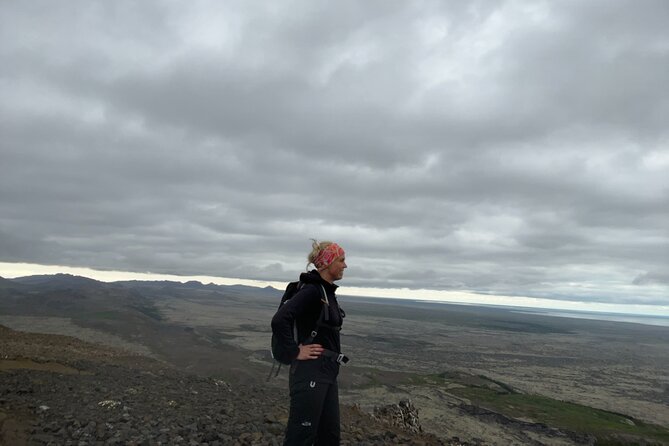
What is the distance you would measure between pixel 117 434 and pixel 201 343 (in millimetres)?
74228

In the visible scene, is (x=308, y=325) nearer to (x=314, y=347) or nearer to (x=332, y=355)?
(x=314, y=347)

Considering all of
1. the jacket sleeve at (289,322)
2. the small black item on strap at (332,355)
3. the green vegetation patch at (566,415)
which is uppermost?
the jacket sleeve at (289,322)

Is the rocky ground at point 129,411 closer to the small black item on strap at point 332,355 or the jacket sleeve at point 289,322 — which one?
the small black item on strap at point 332,355

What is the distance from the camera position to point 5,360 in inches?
742

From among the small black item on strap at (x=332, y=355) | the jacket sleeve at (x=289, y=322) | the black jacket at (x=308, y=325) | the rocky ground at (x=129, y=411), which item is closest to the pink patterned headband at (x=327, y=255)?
the black jacket at (x=308, y=325)

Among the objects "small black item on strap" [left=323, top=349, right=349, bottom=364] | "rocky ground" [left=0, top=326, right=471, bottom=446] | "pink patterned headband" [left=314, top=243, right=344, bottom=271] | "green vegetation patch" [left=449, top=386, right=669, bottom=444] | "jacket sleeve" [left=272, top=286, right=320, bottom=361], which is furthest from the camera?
"green vegetation patch" [left=449, top=386, right=669, bottom=444]

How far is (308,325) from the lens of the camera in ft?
18.4

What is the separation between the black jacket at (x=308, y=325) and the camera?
5.32 meters

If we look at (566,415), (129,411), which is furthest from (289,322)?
(566,415)

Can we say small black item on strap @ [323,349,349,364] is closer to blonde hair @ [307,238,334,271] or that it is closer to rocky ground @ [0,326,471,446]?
blonde hair @ [307,238,334,271]

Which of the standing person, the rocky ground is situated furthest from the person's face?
the rocky ground

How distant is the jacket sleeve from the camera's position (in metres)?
Result: 5.29

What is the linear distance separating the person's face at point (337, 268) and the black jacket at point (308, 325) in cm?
13

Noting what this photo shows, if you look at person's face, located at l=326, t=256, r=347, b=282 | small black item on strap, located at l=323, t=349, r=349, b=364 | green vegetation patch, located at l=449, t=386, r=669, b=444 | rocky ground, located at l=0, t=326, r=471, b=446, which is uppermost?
person's face, located at l=326, t=256, r=347, b=282
